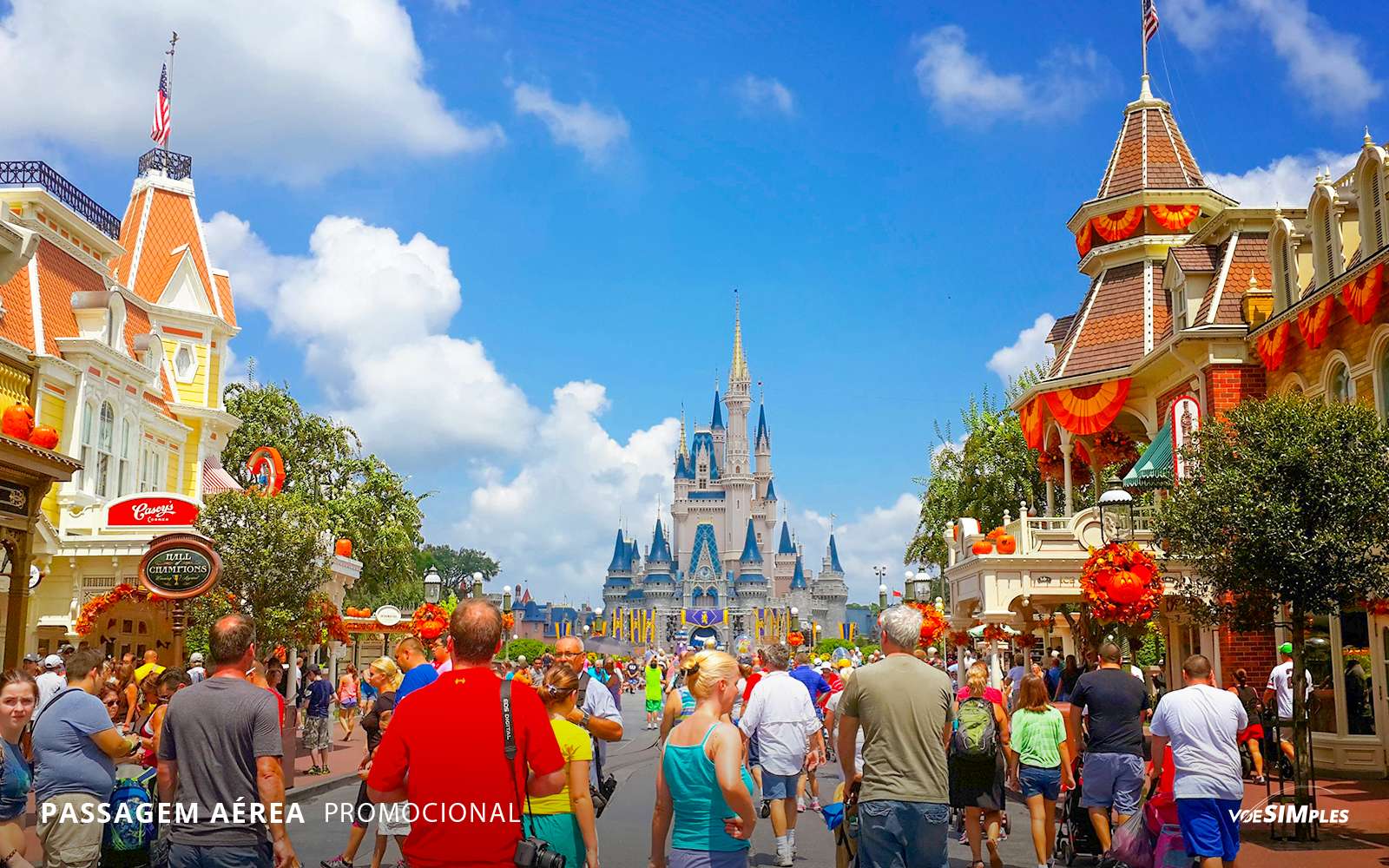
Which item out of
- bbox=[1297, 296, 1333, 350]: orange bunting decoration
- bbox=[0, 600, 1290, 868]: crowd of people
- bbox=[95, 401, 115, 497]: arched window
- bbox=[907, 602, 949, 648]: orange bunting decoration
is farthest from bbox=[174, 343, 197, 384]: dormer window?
bbox=[1297, 296, 1333, 350]: orange bunting decoration

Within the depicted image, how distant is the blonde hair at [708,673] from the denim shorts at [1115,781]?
467 centimetres

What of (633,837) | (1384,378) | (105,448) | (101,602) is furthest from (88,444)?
(1384,378)

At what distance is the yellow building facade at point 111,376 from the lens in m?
23.7

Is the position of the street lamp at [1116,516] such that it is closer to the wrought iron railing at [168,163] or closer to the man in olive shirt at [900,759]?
the man in olive shirt at [900,759]

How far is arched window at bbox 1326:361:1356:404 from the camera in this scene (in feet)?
59.0

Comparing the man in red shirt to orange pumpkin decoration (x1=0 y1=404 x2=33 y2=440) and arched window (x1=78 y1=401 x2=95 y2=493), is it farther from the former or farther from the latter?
arched window (x1=78 y1=401 x2=95 y2=493)

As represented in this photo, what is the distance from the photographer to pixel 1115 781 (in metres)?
9.93

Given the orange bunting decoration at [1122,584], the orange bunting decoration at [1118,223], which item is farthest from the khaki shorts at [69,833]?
the orange bunting decoration at [1118,223]

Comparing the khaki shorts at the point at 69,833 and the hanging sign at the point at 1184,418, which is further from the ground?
the hanging sign at the point at 1184,418

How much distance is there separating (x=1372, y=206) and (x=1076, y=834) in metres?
11.0

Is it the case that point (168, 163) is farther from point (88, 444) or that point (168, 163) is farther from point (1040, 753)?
point (1040, 753)

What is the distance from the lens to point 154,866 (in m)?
5.91

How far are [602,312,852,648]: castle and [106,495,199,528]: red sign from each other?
428 ft

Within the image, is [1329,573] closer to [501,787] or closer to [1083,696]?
[1083,696]
